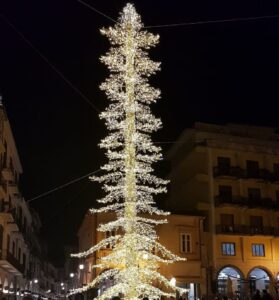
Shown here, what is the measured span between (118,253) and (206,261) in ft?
77.1

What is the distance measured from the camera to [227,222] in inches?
1708

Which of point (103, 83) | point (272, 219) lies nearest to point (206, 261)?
point (272, 219)

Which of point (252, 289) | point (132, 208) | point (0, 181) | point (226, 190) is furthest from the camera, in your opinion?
point (226, 190)

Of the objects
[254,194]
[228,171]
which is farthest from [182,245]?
[254,194]

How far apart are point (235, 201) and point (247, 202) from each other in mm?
1104

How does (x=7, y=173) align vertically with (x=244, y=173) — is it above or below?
below

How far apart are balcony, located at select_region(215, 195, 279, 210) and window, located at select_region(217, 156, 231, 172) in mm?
2421

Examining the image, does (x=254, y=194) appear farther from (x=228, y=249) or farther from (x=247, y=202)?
(x=228, y=249)

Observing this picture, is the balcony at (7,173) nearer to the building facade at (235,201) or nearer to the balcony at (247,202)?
the building facade at (235,201)

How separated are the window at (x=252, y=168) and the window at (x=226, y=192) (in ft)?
7.46

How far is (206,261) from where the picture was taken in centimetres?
4100

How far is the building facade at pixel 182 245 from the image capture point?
38.8m

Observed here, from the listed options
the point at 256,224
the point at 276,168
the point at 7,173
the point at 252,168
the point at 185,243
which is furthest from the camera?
the point at 276,168

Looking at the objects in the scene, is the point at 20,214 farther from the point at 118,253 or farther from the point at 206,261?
the point at 118,253
